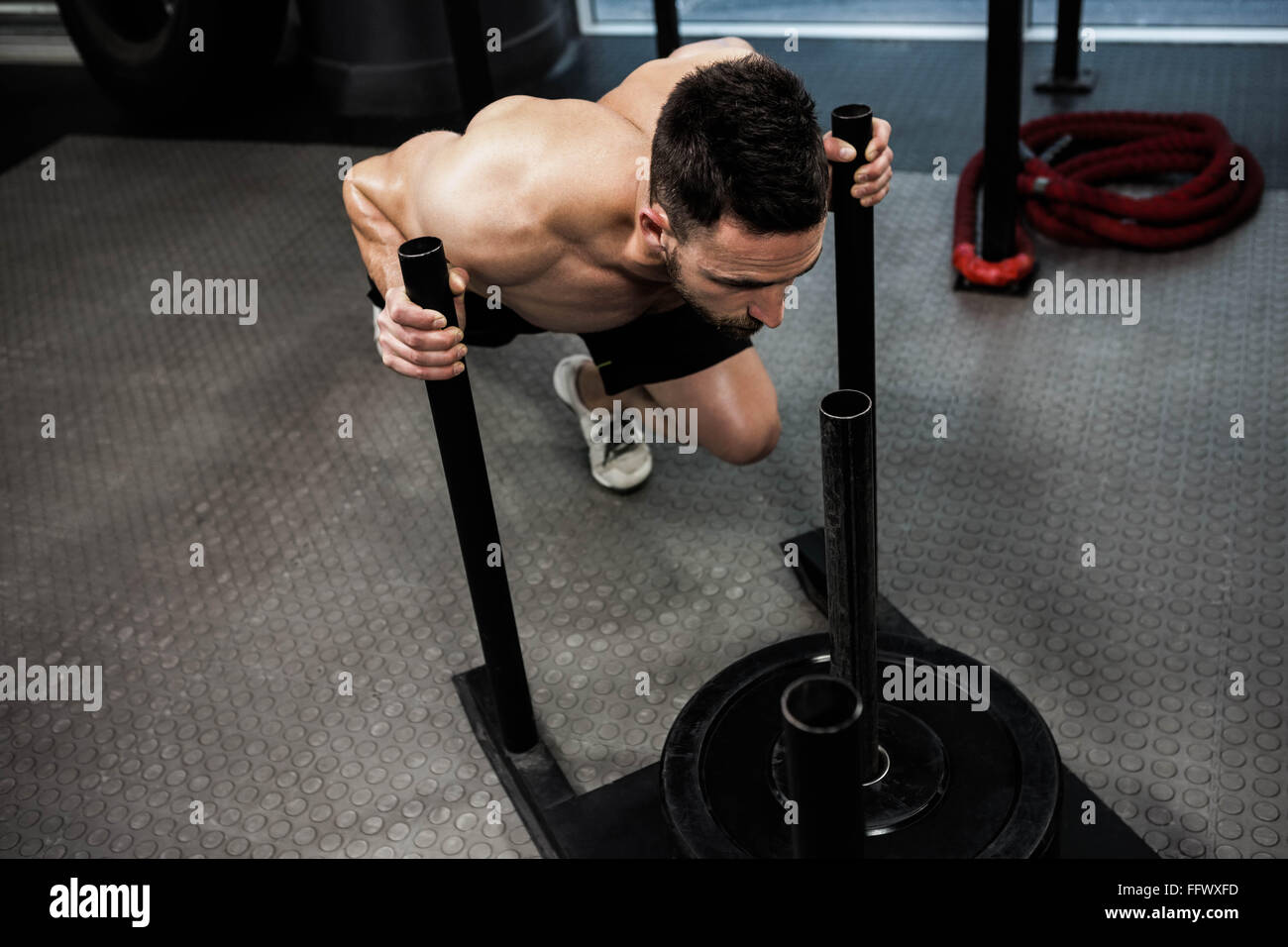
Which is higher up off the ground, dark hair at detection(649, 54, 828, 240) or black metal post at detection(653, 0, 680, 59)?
dark hair at detection(649, 54, 828, 240)

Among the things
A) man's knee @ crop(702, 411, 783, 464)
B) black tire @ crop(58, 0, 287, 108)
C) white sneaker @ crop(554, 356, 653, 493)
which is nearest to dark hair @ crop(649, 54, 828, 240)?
man's knee @ crop(702, 411, 783, 464)

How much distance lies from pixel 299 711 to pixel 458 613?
308mm

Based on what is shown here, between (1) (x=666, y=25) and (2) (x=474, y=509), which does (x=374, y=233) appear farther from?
(1) (x=666, y=25)

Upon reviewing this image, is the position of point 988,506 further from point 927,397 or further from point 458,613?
point 458,613

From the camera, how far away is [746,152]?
140 centimetres

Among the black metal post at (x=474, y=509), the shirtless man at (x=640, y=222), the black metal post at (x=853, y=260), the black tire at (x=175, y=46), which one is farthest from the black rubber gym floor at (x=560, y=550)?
the black tire at (x=175, y=46)

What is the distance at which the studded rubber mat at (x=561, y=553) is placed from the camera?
1.78 m

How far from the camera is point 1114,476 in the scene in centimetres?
223

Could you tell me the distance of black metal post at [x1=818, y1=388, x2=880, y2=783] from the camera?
123 centimetres

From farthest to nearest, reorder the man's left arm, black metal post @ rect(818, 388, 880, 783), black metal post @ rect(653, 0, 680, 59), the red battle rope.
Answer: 1. the red battle rope
2. black metal post @ rect(653, 0, 680, 59)
3. the man's left arm
4. black metal post @ rect(818, 388, 880, 783)

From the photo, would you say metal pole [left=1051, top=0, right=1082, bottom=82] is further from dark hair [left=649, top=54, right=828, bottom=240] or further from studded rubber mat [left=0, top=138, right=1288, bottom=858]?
dark hair [left=649, top=54, right=828, bottom=240]

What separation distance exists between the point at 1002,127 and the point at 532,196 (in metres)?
1.40

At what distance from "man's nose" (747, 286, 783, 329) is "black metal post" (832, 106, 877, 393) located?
0.52 ft

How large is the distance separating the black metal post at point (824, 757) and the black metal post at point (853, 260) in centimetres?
84
